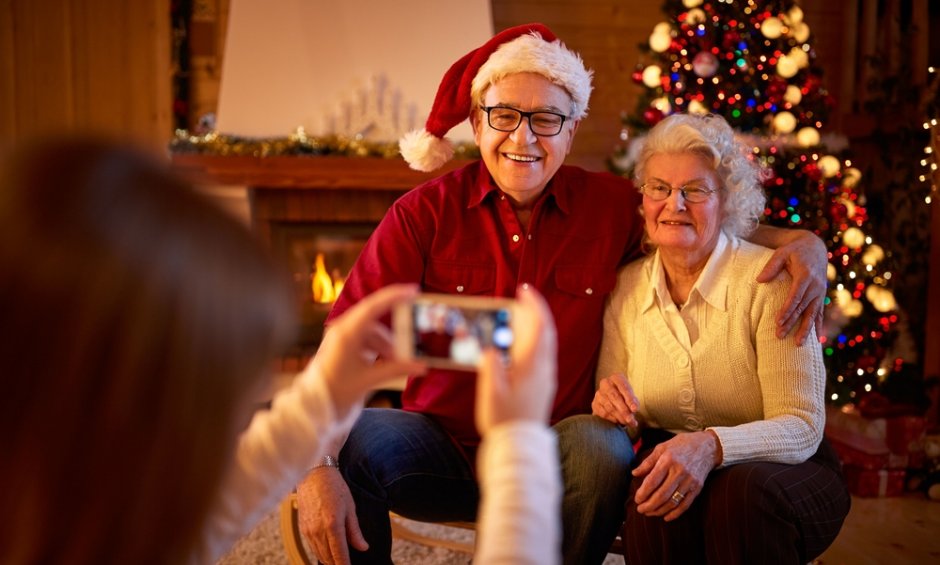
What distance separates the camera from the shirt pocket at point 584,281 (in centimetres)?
170

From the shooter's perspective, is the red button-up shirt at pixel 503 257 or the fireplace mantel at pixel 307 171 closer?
the red button-up shirt at pixel 503 257

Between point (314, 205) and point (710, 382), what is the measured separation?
233 cm

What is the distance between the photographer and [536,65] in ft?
5.65

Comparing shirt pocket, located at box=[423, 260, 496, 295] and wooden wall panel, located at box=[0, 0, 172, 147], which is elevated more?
wooden wall panel, located at box=[0, 0, 172, 147]

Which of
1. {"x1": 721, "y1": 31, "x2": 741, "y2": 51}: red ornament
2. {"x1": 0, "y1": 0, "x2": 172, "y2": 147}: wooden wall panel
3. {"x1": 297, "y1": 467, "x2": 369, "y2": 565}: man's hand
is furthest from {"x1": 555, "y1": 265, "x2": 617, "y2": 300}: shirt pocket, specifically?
{"x1": 0, "y1": 0, "x2": 172, "y2": 147}: wooden wall panel

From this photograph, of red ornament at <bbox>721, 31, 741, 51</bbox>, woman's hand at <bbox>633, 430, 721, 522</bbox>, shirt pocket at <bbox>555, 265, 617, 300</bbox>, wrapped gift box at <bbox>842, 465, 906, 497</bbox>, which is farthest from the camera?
red ornament at <bbox>721, 31, 741, 51</bbox>

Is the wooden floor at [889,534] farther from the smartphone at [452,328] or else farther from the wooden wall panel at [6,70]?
the wooden wall panel at [6,70]

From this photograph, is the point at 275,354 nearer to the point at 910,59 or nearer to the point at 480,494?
the point at 480,494

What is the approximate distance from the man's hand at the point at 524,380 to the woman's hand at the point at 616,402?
30.4 inches

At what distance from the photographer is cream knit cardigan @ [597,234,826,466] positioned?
1.44 metres

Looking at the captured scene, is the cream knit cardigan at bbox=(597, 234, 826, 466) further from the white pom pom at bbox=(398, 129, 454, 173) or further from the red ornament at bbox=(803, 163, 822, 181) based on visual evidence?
the red ornament at bbox=(803, 163, 822, 181)

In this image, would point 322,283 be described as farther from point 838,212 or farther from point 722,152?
point 722,152

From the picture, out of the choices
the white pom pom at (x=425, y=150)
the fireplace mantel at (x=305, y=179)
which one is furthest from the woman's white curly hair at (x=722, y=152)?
the fireplace mantel at (x=305, y=179)

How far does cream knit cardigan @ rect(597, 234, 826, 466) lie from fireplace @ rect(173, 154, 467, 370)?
1.77 meters
